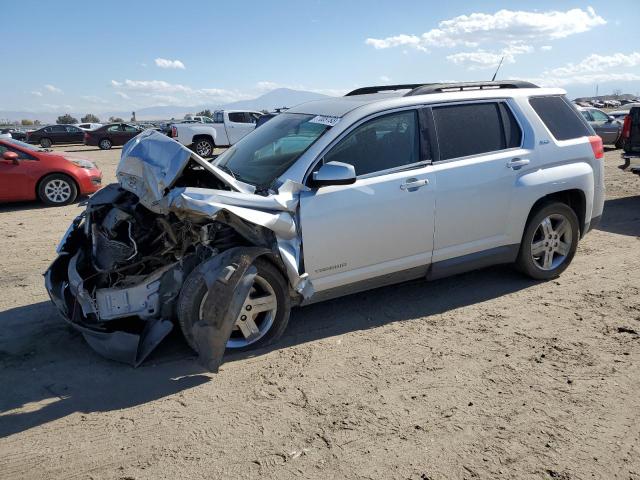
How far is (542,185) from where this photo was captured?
511 centimetres

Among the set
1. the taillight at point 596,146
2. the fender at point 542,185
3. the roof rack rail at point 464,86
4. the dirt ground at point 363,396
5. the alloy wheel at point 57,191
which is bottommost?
the dirt ground at point 363,396

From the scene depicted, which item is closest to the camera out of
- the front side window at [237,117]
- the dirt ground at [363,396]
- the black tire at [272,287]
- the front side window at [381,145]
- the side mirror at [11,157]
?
the dirt ground at [363,396]

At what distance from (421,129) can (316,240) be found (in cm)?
148

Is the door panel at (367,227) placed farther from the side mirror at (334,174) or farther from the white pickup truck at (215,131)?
the white pickup truck at (215,131)

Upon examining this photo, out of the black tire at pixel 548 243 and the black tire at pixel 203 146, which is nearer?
the black tire at pixel 548 243

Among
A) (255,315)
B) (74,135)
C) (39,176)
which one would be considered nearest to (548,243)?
(255,315)

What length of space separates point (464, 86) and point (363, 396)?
3.28 meters

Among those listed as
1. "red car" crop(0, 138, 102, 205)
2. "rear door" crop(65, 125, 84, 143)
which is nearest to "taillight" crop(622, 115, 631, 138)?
"red car" crop(0, 138, 102, 205)

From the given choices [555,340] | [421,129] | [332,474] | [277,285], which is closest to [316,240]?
[277,285]

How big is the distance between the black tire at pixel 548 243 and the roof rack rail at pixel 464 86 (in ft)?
4.36

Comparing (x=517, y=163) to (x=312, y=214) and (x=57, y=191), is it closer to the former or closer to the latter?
(x=312, y=214)

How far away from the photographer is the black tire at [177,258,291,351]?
377cm

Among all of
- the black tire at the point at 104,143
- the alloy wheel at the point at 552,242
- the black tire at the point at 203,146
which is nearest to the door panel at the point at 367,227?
the alloy wheel at the point at 552,242

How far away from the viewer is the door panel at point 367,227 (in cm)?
410
